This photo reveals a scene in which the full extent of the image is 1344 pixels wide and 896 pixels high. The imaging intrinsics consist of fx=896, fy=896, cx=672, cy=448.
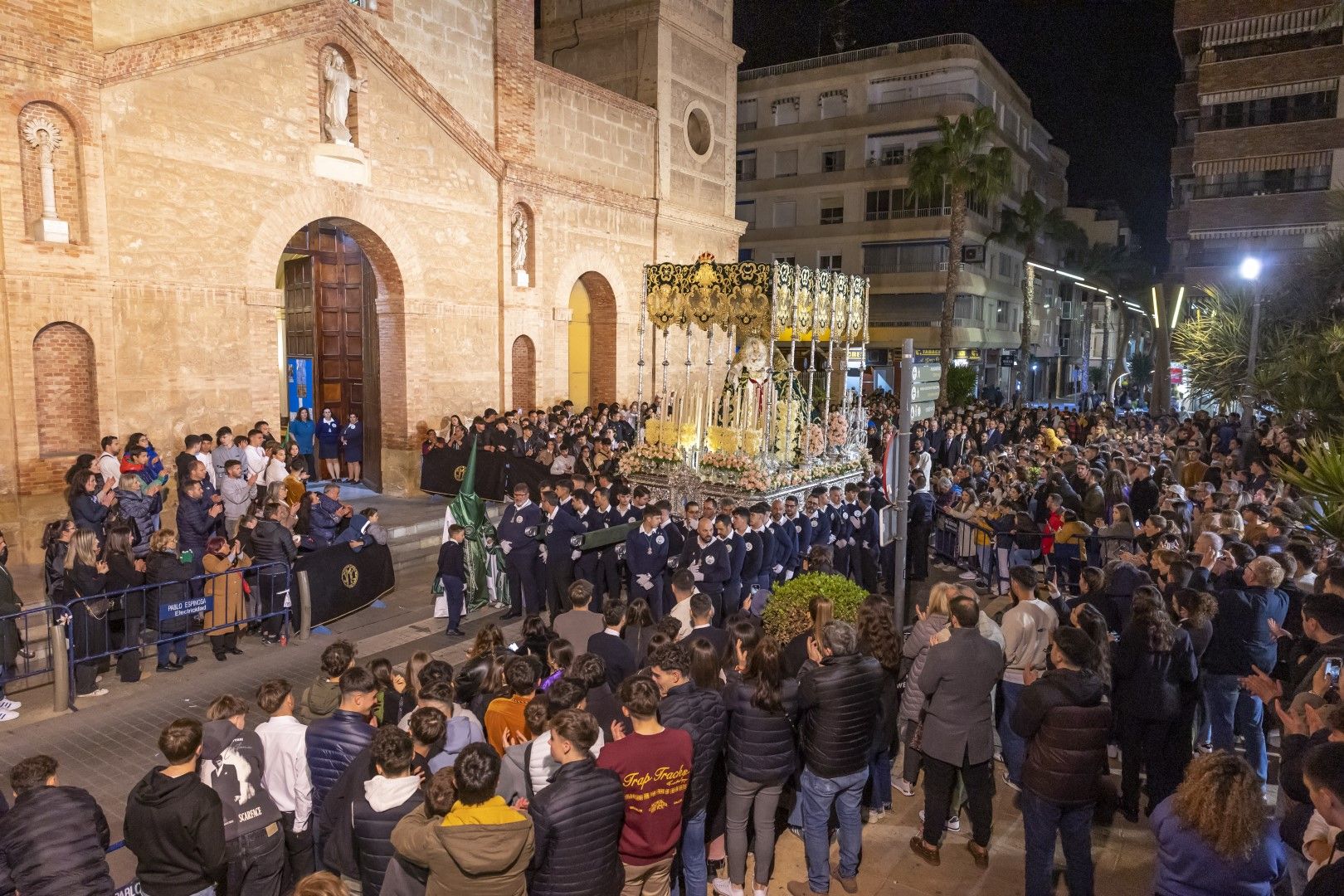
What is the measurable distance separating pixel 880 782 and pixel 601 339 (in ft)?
62.5

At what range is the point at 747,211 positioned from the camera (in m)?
43.9

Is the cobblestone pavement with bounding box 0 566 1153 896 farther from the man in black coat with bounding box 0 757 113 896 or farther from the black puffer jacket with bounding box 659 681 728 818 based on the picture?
the man in black coat with bounding box 0 757 113 896

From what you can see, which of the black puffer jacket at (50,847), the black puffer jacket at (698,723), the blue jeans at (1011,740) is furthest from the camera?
the blue jeans at (1011,740)

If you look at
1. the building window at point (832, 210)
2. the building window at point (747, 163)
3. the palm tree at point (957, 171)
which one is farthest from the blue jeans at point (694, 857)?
the building window at point (747, 163)

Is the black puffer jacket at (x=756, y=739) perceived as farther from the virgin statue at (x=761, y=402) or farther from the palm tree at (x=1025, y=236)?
the palm tree at (x=1025, y=236)

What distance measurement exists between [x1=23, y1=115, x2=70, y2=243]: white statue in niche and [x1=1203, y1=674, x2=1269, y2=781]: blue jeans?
15.0m

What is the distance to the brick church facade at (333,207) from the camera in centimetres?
1292

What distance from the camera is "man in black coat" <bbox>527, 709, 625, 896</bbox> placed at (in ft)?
13.5

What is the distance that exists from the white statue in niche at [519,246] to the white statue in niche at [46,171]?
928cm

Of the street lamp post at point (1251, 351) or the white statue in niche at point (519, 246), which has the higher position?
the white statue in niche at point (519, 246)

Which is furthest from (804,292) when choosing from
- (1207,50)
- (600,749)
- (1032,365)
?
(1032,365)

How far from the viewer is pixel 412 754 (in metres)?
4.45

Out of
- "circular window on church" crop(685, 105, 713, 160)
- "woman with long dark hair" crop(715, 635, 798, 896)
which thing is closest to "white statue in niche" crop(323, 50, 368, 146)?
"circular window on church" crop(685, 105, 713, 160)

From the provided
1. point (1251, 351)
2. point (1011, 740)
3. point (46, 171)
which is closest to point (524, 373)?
point (46, 171)
